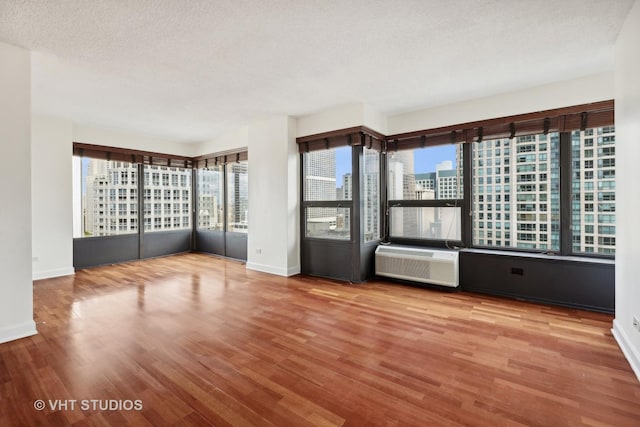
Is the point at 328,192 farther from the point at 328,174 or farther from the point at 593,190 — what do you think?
the point at 593,190

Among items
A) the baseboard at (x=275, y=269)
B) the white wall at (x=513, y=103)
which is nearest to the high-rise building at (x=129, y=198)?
the baseboard at (x=275, y=269)

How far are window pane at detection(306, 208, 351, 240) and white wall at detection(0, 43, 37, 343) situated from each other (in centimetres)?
348

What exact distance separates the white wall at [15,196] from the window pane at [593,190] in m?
5.82

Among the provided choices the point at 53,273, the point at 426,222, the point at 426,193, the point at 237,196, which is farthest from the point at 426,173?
the point at 53,273

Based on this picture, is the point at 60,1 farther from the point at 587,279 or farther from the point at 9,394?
the point at 587,279

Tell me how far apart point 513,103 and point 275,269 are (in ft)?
13.9

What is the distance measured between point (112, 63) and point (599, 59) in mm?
4950

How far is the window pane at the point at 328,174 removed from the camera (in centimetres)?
468

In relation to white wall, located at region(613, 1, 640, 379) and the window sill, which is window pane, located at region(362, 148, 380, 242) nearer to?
the window sill

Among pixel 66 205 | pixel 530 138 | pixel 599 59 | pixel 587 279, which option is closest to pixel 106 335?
pixel 66 205

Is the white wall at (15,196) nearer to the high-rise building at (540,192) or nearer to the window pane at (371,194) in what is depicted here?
the window pane at (371,194)

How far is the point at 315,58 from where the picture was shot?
2.96m

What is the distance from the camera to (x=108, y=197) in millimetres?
5949

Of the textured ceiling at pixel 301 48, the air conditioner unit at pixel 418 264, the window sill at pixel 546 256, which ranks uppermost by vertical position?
the textured ceiling at pixel 301 48
